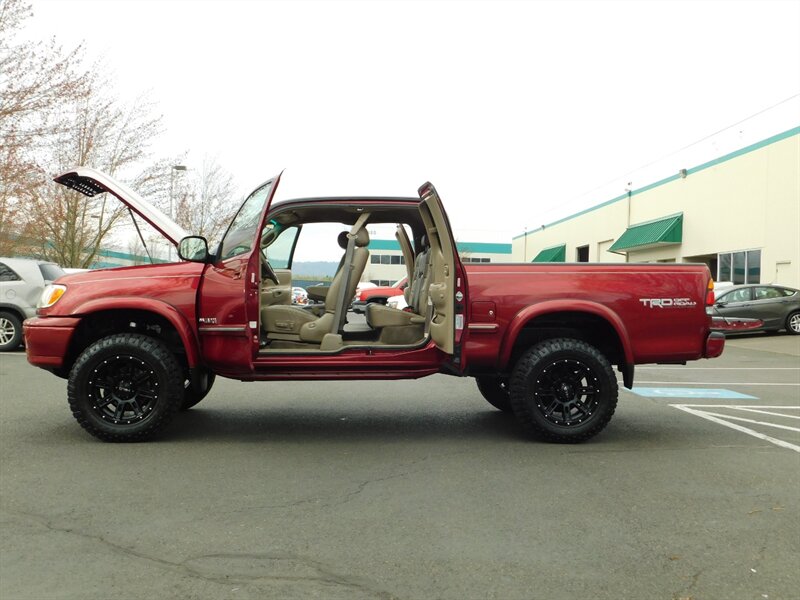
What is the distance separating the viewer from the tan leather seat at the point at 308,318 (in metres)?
6.16

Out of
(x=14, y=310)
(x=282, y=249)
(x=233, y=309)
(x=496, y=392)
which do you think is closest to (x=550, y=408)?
(x=496, y=392)

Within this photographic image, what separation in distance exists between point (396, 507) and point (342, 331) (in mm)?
2376

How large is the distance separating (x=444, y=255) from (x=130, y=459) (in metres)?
2.83

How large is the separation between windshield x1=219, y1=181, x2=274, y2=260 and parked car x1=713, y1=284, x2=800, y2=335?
15.3 metres

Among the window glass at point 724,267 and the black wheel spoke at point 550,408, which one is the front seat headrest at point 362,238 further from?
the window glass at point 724,267

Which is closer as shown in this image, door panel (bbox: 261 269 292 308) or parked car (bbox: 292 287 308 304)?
door panel (bbox: 261 269 292 308)

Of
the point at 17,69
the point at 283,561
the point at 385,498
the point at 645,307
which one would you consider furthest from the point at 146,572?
the point at 17,69

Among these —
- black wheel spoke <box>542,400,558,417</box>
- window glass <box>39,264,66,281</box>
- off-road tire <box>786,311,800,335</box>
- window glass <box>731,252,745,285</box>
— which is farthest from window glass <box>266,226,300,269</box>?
window glass <box>731,252,745,285</box>

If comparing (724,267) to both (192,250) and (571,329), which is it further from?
(192,250)

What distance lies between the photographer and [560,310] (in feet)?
18.9

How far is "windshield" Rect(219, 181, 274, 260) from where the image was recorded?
19.0 ft

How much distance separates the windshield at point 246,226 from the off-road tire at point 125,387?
3.24ft

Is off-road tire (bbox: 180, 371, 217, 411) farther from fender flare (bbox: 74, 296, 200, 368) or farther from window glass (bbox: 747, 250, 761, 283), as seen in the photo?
window glass (bbox: 747, 250, 761, 283)

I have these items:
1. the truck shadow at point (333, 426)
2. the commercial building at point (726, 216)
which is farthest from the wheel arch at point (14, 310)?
the commercial building at point (726, 216)
